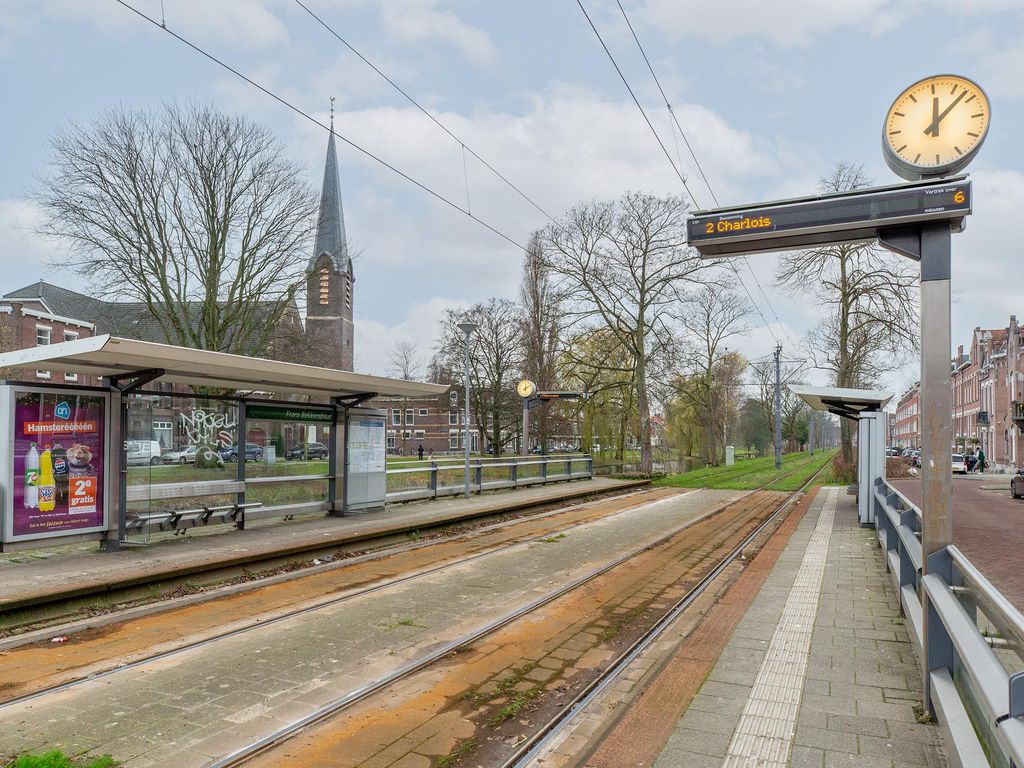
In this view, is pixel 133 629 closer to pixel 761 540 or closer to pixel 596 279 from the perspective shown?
pixel 761 540

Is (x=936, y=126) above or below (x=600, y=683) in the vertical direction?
above

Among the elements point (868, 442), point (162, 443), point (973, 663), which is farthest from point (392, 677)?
point (868, 442)

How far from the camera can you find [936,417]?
13.8ft

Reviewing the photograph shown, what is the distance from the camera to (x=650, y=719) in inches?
168

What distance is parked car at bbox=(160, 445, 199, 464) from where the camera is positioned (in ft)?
33.8

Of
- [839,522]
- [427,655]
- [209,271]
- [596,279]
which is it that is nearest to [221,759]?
[427,655]

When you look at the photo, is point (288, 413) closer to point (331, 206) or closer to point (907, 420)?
point (331, 206)

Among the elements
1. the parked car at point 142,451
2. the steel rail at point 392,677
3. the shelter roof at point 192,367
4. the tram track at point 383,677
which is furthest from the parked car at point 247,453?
the steel rail at point 392,677

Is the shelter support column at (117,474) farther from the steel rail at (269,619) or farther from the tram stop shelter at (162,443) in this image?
the steel rail at (269,619)

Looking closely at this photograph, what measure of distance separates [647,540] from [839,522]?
5.38 meters

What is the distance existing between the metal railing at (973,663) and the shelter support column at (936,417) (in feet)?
0.35

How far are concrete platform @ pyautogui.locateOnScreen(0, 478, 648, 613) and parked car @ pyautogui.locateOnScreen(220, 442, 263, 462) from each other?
46.3 inches

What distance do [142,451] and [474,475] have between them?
35.2 ft

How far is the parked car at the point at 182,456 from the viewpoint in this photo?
1030 centimetres
